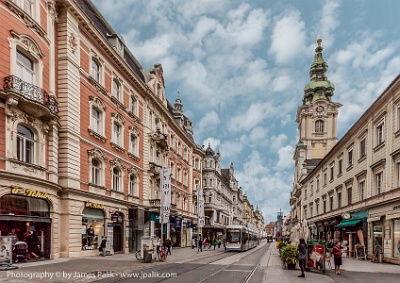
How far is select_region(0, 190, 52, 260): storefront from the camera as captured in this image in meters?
18.2

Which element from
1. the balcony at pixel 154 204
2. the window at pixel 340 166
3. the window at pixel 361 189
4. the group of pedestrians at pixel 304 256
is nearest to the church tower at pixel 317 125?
the window at pixel 340 166

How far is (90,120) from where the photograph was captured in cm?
2677

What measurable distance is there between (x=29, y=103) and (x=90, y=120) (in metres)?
7.84

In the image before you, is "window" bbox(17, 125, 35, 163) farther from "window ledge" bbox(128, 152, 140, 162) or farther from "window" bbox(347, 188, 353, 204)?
"window" bbox(347, 188, 353, 204)

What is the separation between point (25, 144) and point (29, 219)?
3.93m

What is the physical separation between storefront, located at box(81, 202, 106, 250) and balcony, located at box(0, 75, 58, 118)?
7.56 metres

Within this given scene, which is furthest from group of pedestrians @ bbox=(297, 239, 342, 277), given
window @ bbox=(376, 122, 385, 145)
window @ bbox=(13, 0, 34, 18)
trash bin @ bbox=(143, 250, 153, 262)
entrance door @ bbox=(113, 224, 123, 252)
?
window @ bbox=(13, 0, 34, 18)

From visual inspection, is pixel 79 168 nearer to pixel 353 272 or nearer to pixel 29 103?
pixel 29 103

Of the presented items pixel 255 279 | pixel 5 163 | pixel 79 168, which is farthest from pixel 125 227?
pixel 255 279

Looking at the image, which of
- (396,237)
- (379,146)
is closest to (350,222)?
(379,146)

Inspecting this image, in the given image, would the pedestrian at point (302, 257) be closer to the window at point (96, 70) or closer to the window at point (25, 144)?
the window at point (25, 144)

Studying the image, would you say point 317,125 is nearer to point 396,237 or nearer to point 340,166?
point 340,166

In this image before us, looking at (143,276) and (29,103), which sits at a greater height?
(29,103)

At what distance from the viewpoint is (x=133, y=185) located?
3512 centimetres
